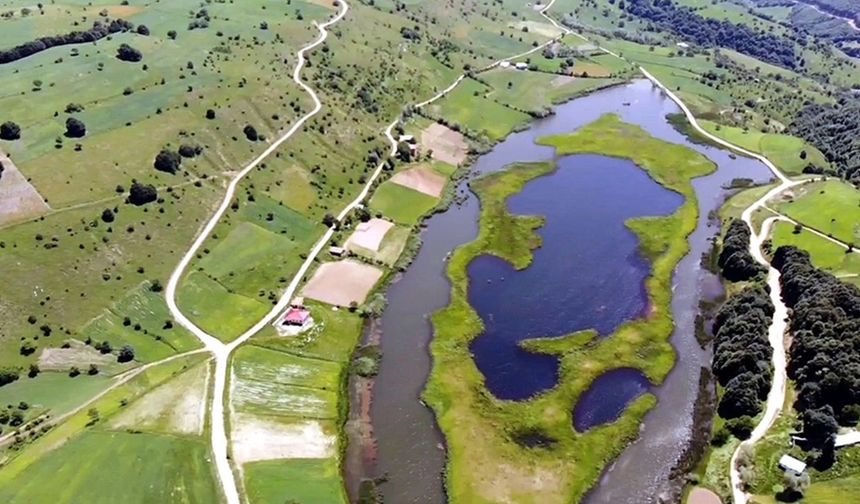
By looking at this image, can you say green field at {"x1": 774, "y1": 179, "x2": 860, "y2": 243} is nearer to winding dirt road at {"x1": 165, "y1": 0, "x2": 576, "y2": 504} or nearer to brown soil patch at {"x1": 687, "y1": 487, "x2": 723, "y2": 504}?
brown soil patch at {"x1": 687, "y1": 487, "x2": 723, "y2": 504}

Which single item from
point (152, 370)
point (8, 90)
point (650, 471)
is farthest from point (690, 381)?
point (8, 90)

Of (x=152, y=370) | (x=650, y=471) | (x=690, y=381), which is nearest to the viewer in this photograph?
(x=650, y=471)

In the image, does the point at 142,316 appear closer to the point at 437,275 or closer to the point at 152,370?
the point at 152,370

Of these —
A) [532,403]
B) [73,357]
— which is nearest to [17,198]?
[73,357]

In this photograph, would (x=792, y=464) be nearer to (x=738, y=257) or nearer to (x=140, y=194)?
(x=738, y=257)

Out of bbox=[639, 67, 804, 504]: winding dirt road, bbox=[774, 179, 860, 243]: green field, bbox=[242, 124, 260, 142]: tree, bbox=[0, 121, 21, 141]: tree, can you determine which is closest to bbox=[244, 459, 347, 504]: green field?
bbox=[639, 67, 804, 504]: winding dirt road

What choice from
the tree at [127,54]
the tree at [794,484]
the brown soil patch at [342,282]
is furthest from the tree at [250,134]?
the tree at [794,484]

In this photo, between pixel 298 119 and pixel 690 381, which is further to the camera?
pixel 298 119
